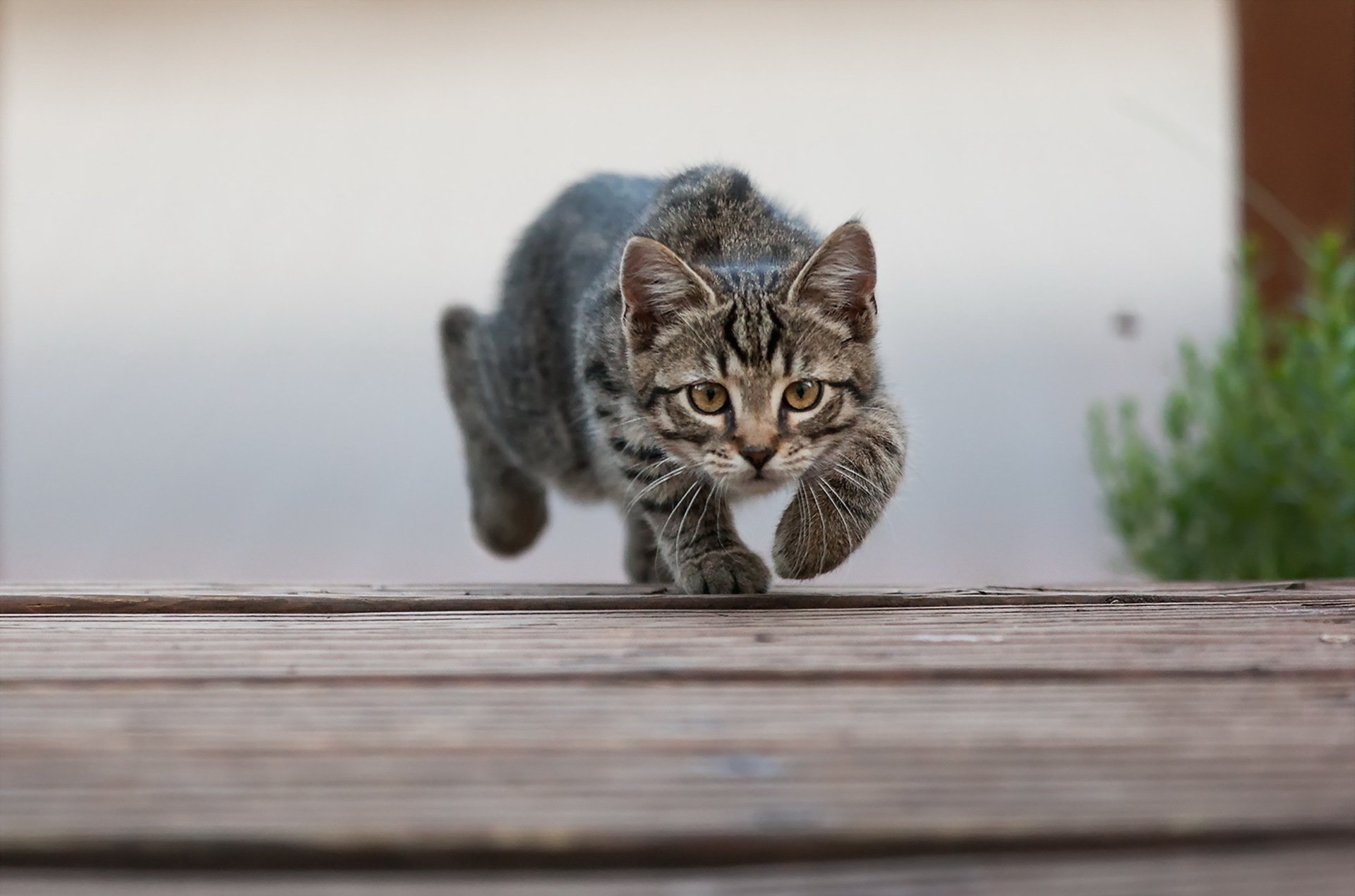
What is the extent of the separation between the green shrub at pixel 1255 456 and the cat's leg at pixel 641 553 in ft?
4.66

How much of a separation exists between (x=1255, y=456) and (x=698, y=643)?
7.37 feet

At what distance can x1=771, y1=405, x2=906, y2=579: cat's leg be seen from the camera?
6.99 ft

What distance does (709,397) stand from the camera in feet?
7.26

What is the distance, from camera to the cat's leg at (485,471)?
11.0 feet

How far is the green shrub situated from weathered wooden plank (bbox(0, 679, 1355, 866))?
201 centimetres

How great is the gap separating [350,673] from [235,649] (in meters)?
0.22

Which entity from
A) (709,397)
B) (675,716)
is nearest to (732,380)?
(709,397)

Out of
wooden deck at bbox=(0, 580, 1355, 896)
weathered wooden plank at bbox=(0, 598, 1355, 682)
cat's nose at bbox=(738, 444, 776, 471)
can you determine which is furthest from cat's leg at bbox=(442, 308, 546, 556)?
wooden deck at bbox=(0, 580, 1355, 896)

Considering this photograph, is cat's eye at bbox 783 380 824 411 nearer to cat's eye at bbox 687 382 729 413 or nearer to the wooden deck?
cat's eye at bbox 687 382 729 413

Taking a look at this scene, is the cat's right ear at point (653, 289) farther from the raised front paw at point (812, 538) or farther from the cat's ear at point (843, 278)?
the raised front paw at point (812, 538)

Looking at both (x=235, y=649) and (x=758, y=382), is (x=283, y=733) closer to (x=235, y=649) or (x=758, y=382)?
(x=235, y=649)

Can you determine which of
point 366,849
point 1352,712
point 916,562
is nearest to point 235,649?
point 366,849

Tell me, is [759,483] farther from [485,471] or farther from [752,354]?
[485,471]

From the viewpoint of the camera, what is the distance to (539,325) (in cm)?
309
